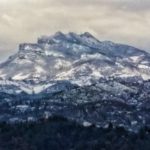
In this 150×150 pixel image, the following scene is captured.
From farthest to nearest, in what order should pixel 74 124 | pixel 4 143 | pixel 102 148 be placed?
pixel 74 124
pixel 4 143
pixel 102 148

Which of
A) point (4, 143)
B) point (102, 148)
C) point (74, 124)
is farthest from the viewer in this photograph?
point (74, 124)

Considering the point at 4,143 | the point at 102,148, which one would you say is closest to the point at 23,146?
the point at 4,143

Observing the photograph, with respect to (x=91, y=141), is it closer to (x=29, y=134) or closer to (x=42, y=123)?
(x=29, y=134)

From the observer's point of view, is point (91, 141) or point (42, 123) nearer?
point (91, 141)

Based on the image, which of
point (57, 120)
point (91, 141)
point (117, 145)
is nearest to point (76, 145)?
Answer: point (91, 141)

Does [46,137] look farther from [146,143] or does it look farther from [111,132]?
[146,143]

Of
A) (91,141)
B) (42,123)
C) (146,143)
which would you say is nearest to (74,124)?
(42,123)

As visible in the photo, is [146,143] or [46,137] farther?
[46,137]
